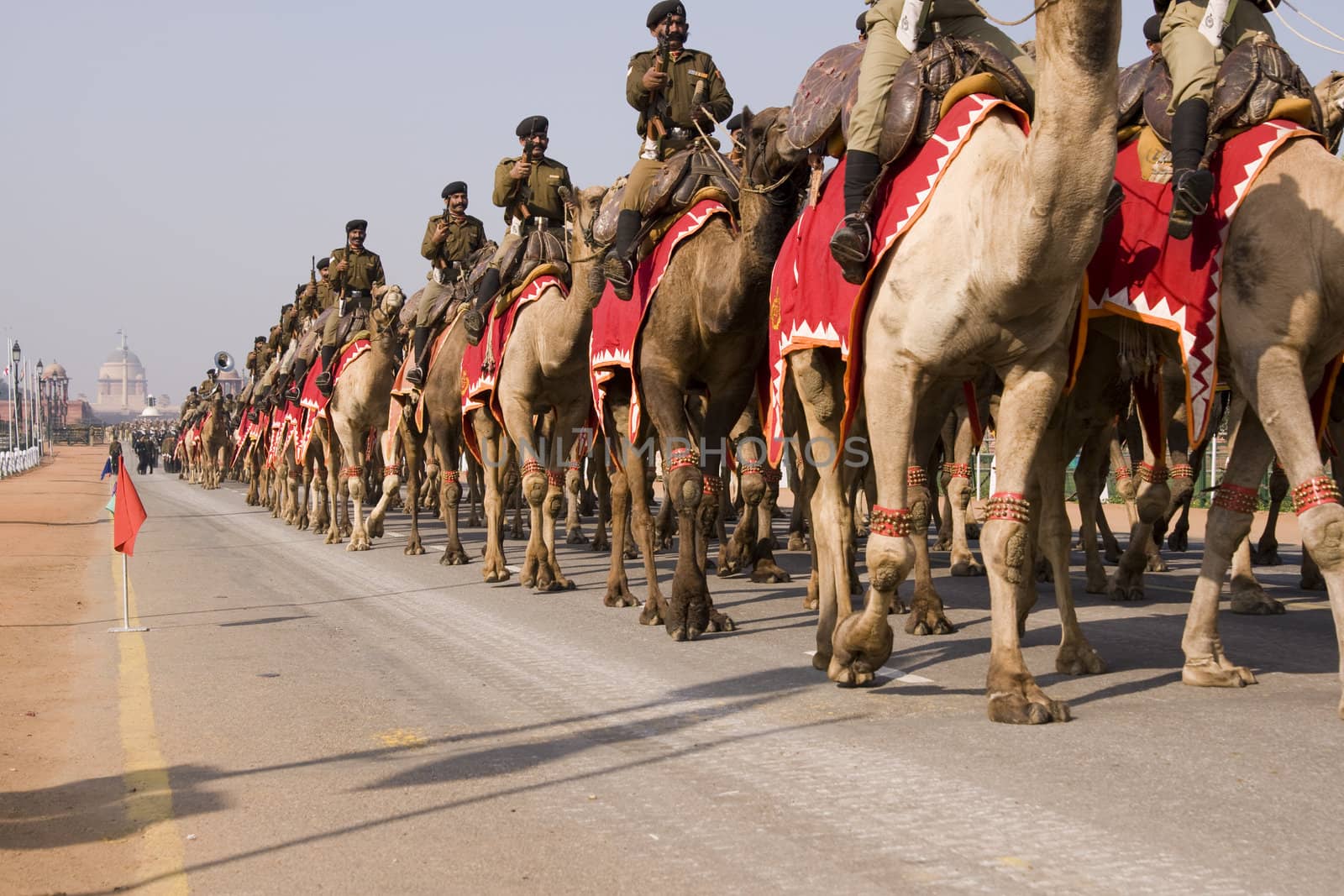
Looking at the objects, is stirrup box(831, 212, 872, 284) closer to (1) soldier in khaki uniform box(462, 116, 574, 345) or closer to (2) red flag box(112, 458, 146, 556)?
(2) red flag box(112, 458, 146, 556)

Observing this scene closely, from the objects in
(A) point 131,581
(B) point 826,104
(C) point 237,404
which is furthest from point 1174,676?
(C) point 237,404

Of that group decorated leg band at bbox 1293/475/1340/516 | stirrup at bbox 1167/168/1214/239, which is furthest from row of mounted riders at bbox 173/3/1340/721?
decorated leg band at bbox 1293/475/1340/516

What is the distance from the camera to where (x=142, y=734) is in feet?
23.3

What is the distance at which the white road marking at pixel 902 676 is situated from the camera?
7.90 meters

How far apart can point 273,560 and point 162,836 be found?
43.0 ft

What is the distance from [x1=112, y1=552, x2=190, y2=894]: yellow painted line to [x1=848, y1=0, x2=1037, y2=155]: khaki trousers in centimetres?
436

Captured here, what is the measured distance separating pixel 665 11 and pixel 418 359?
295 inches

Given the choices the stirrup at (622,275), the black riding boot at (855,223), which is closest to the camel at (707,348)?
the stirrup at (622,275)

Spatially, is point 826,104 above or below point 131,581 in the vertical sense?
above

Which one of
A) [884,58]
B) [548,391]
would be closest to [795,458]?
[548,391]

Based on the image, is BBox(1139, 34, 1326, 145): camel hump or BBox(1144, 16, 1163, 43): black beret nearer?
BBox(1139, 34, 1326, 145): camel hump

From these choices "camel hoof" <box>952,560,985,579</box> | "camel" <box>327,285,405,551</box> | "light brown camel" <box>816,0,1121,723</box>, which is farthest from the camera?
"camel" <box>327,285,405,551</box>

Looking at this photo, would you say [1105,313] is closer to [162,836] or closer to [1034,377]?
[1034,377]

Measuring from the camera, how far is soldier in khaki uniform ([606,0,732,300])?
38.2 feet
